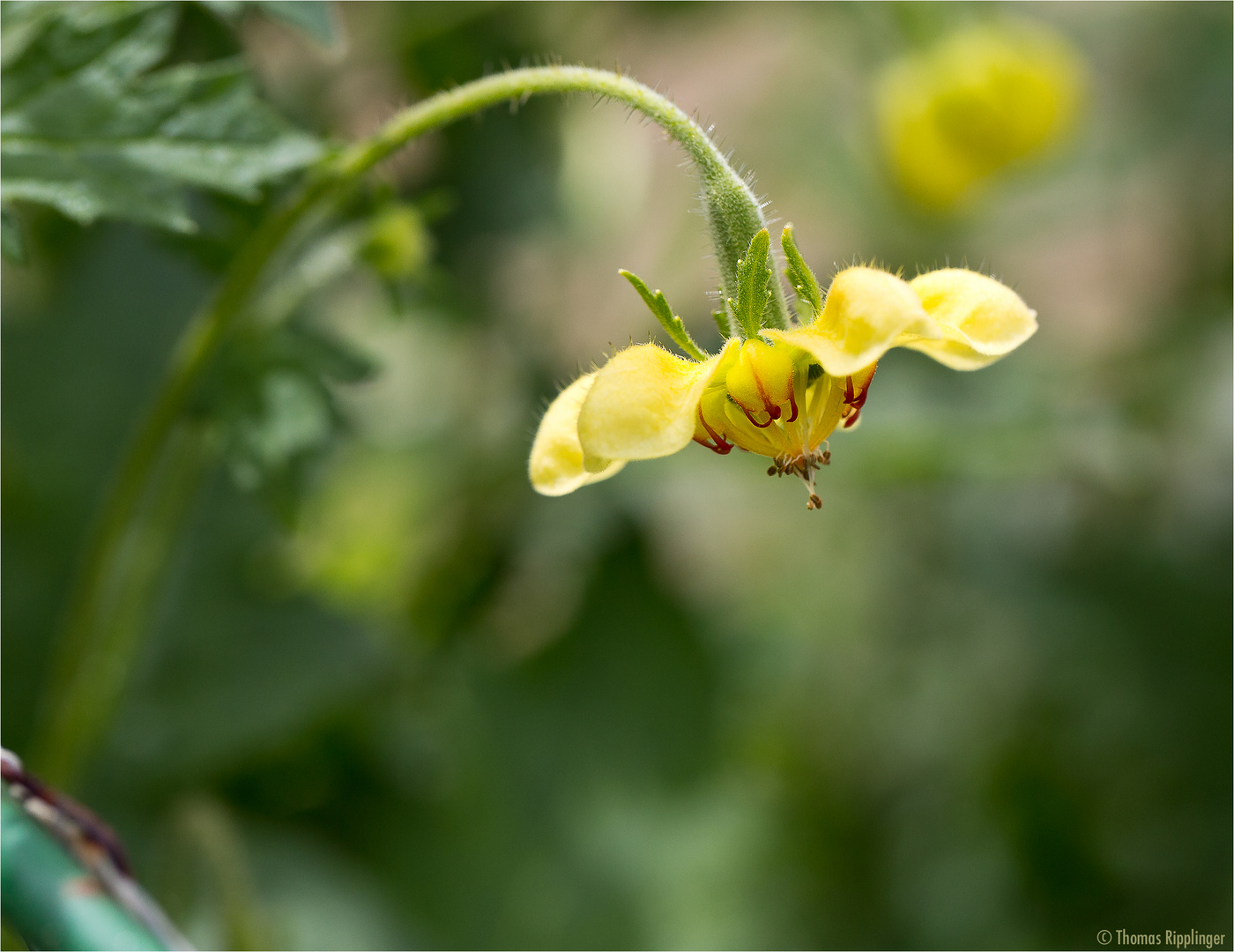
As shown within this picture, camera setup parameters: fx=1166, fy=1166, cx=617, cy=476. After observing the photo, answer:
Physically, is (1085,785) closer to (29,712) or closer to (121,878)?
(29,712)

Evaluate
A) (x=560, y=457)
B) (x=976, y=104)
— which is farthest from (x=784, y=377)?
(x=976, y=104)

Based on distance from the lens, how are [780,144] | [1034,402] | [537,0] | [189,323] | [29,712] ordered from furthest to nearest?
[780,144] < [1034,402] < [537,0] < [189,323] < [29,712]

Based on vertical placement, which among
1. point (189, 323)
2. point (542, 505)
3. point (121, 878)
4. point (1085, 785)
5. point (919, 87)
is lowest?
point (1085, 785)

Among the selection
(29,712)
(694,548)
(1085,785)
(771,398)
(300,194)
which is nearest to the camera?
(771,398)

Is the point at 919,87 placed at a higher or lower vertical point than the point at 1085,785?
higher

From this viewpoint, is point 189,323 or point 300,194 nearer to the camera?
point 300,194

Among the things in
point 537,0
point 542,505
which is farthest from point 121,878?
point 537,0
